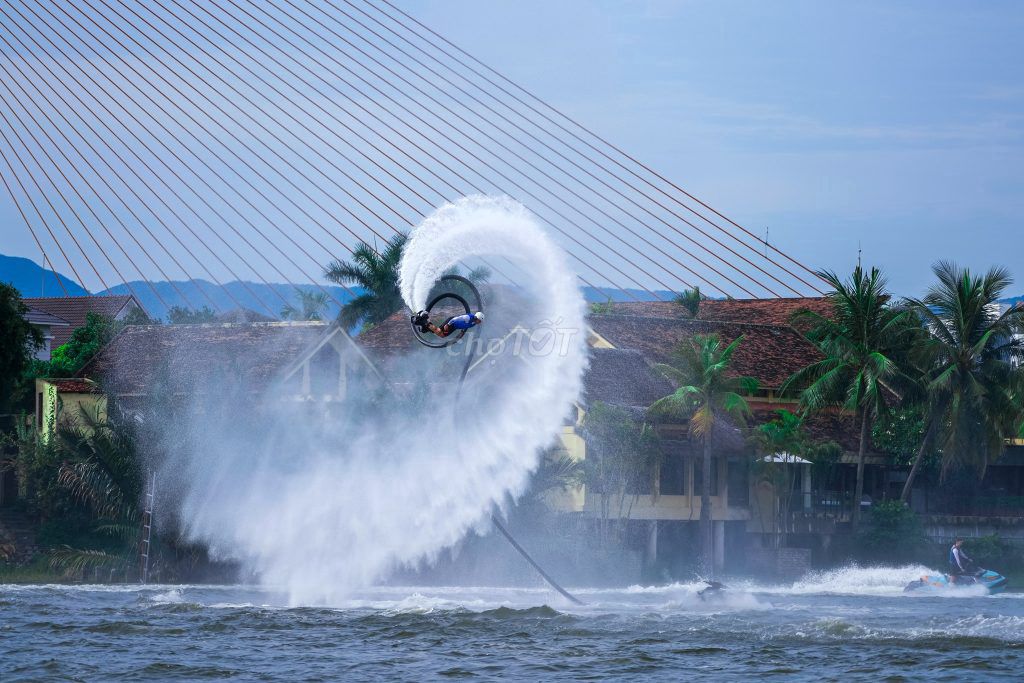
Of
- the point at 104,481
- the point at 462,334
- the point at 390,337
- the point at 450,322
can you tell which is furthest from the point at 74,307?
the point at 450,322

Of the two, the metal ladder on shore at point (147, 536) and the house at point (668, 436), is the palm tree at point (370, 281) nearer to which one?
the house at point (668, 436)

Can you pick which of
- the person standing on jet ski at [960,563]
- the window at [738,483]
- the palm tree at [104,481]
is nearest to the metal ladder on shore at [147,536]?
the palm tree at [104,481]

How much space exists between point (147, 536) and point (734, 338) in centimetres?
3002

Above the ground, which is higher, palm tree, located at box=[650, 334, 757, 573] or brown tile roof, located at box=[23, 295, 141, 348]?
brown tile roof, located at box=[23, 295, 141, 348]

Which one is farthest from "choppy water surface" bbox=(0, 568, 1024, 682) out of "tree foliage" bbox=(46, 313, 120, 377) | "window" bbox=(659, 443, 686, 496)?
"tree foliage" bbox=(46, 313, 120, 377)

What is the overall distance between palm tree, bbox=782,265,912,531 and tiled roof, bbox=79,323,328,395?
798 inches

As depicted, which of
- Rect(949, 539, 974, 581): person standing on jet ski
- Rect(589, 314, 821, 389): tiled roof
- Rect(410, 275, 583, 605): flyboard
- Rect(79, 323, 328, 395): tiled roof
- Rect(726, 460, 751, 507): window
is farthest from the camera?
Rect(589, 314, 821, 389): tiled roof

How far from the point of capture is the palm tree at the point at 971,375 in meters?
62.8

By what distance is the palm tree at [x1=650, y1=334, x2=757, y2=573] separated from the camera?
182 feet

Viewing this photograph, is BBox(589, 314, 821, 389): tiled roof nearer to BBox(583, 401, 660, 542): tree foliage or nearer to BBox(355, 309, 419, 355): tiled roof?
BBox(583, 401, 660, 542): tree foliage

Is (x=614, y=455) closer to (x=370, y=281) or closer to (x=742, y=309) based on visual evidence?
(x=370, y=281)

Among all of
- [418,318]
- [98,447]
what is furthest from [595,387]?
[418,318]

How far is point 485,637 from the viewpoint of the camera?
35250 mm

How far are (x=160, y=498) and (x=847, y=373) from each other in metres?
28.7
